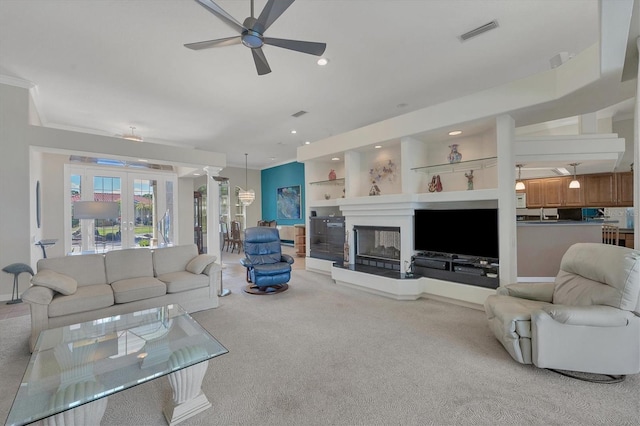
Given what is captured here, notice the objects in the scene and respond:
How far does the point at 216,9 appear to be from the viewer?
6.92 ft

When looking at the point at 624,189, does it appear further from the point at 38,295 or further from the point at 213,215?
the point at 38,295

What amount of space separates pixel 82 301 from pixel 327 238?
Answer: 4.20m

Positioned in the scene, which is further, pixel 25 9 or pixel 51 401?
pixel 25 9

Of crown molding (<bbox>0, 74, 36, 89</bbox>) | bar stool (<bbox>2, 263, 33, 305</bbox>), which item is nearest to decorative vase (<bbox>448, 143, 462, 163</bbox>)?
bar stool (<bbox>2, 263, 33, 305</bbox>)

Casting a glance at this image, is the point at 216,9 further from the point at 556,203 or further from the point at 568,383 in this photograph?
the point at 556,203

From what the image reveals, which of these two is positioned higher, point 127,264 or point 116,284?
point 127,264

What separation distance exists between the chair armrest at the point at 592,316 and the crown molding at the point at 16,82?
22.7ft

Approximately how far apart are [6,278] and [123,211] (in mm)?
3203

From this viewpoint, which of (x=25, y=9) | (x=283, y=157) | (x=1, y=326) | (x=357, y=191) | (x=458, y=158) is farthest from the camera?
(x=283, y=157)

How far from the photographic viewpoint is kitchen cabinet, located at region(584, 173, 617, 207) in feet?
21.6

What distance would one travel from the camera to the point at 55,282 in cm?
288

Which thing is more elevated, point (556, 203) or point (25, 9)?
point (25, 9)

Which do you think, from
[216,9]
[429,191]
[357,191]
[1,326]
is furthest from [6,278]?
[429,191]

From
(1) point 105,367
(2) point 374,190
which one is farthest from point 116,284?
(2) point 374,190
